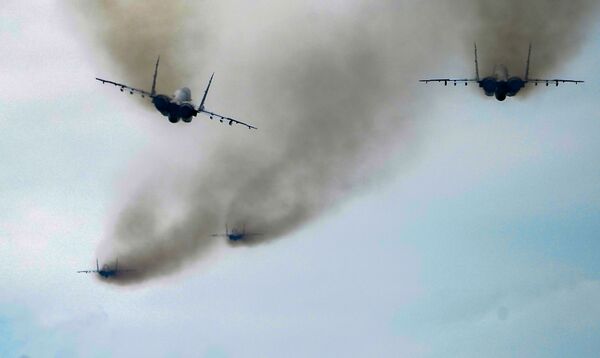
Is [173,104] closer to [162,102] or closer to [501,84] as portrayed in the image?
[162,102]

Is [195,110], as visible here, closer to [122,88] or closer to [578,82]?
[122,88]

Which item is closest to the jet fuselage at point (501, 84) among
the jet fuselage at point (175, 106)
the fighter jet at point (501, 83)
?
the fighter jet at point (501, 83)

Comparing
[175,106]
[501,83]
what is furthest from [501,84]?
[175,106]

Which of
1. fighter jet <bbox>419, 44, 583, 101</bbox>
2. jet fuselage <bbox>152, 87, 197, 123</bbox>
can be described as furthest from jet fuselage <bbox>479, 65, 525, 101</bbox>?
jet fuselage <bbox>152, 87, 197, 123</bbox>

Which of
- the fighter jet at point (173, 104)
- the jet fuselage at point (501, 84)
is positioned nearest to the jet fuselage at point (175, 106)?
the fighter jet at point (173, 104)

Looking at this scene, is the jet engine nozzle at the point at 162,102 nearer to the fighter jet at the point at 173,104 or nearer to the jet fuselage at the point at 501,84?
the fighter jet at the point at 173,104

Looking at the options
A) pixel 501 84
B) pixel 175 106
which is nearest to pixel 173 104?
pixel 175 106

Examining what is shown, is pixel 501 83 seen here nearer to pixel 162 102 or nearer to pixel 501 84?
pixel 501 84

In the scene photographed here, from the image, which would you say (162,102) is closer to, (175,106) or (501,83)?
(175,106)

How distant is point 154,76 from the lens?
Answer: 144750mm

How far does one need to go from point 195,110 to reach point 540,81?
4374 cm

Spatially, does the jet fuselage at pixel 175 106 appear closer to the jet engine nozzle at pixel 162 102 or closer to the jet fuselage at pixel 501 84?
the jet engine nozzle at pixel 162 102

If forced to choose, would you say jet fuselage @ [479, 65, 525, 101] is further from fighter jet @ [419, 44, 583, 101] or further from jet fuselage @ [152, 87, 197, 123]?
jet fuselage @ [152, 87, 197, 123]

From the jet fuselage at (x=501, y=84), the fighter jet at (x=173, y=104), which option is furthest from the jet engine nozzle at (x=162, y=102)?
the jet fuselage at (x=501, y=84)
